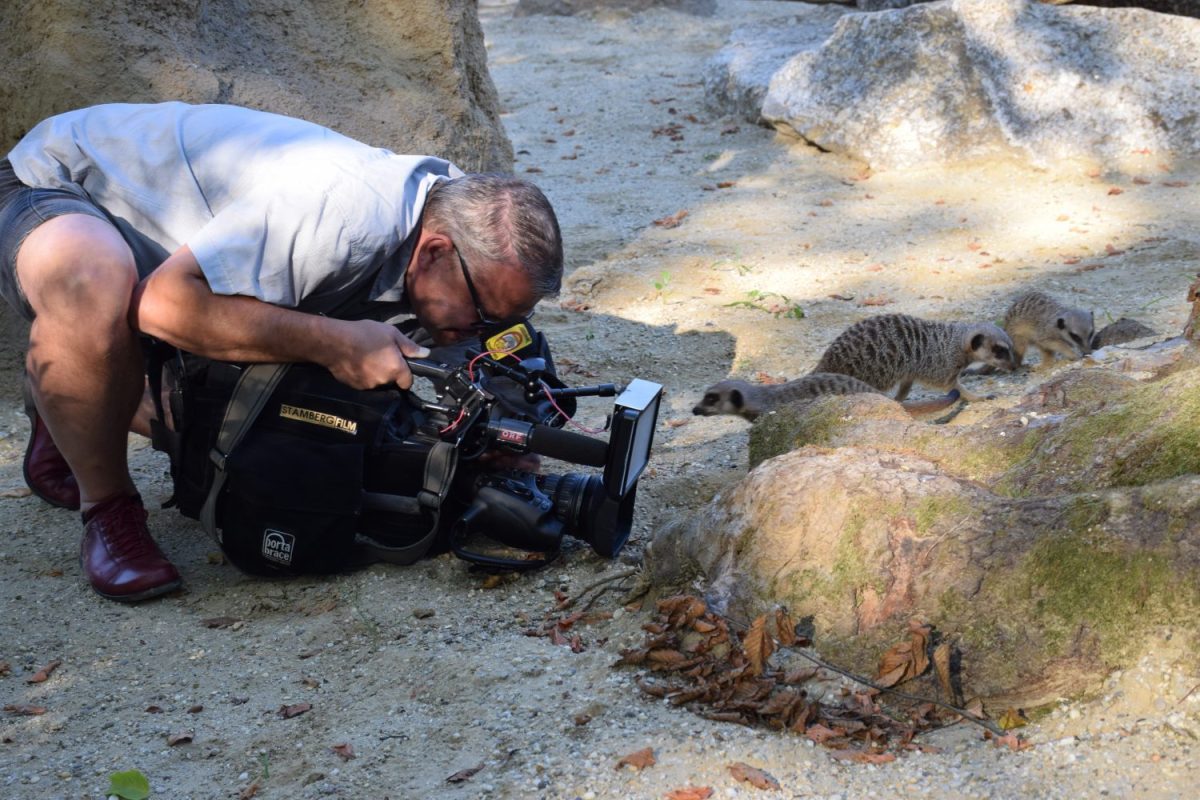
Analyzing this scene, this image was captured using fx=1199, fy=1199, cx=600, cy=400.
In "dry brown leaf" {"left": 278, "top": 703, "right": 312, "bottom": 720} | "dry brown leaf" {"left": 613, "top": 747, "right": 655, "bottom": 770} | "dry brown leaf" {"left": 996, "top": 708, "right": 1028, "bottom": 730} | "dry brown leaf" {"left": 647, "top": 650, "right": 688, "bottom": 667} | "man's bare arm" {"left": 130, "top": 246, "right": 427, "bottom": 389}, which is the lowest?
"dry brown leaf" {"left": 278, "top": 703, "right": 312, "bottom": 720}

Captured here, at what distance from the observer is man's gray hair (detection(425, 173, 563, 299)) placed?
305 centimetres

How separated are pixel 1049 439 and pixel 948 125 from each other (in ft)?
17.1

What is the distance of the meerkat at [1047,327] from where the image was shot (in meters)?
5.01

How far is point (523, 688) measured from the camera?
263cm

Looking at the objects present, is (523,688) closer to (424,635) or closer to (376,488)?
(424,635)

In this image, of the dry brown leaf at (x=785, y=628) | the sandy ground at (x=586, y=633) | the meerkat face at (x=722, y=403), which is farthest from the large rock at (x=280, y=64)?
the dry brown leaf at (x=785, y=628)

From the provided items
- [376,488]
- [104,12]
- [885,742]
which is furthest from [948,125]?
[885,742]

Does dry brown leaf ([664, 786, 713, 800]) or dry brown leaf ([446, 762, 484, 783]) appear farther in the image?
dry brown leaf ([446, 762, 484, 783])

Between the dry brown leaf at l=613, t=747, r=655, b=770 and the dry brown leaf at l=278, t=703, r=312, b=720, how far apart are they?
0.80 m

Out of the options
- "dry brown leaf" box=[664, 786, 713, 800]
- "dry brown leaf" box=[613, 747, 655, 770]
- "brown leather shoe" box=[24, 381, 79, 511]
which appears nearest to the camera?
"dry brown leaf" box=[664, 786, 713, 800]

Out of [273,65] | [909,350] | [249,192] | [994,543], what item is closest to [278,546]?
[249,192]

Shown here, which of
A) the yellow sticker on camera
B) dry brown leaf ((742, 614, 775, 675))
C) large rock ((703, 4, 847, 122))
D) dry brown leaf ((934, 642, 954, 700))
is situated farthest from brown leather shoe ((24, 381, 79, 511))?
large rock ((703, 4, 847, 122))

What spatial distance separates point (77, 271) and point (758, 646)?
1886 mm

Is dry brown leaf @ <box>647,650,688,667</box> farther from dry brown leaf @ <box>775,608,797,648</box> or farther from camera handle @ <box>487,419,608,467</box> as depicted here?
camera handle @ <box>487,419,608,467</box>
